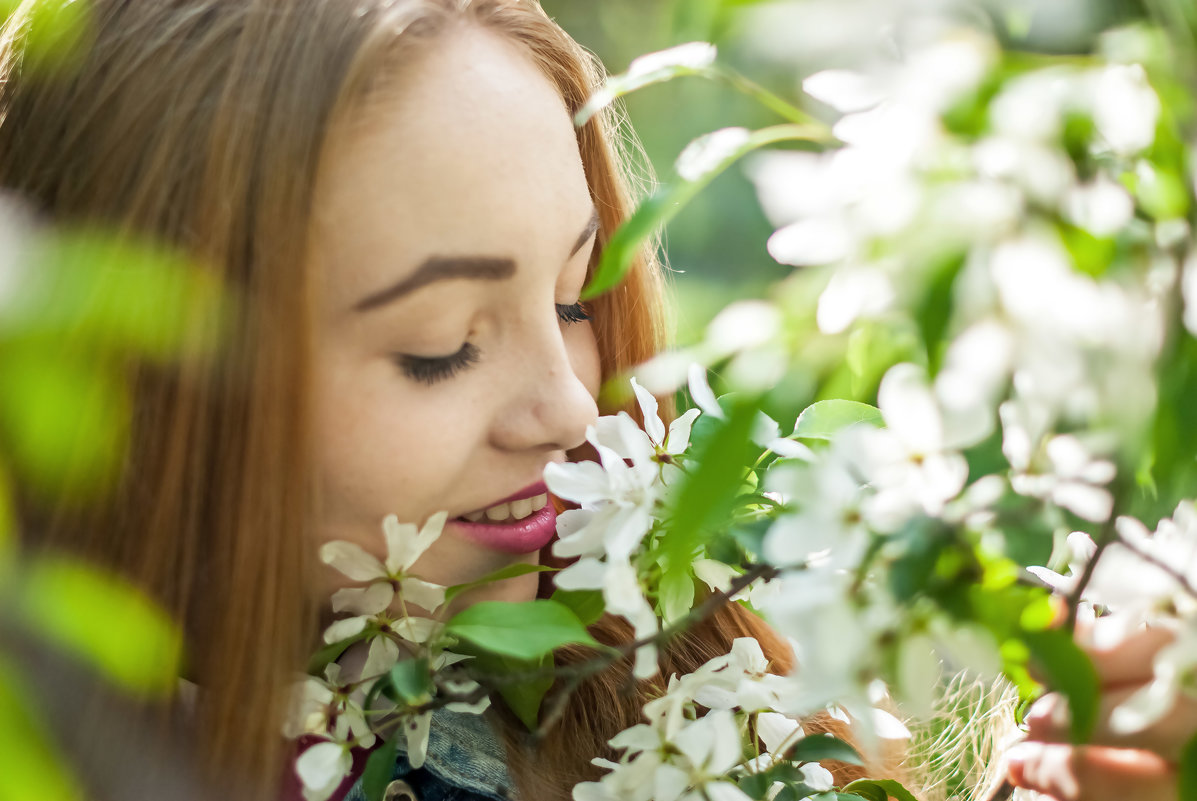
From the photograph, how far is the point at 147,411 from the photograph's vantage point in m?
0.76

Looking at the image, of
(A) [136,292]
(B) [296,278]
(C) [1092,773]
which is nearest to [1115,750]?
(C) [1092,773]

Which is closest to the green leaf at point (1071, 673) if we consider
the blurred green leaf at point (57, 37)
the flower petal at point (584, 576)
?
the flower petal at point (584, 576)

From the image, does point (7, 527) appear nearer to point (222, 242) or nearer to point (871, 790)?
point (222, 242)

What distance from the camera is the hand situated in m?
0.57

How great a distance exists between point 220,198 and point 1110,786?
687 mm

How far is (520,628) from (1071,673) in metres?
0.31

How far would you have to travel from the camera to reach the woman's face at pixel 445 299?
0.73m

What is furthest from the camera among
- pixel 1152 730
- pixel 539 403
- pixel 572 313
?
pixel 572 313

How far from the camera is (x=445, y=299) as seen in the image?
73 centimetres

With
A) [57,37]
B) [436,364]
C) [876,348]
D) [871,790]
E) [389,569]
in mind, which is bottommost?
[871,790]

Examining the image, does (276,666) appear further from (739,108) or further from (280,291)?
(739,108)

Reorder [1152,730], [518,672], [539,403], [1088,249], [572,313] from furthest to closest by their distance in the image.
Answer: [572,313]
[539,403]
[518,672]
[1152,730]
[1088,249]

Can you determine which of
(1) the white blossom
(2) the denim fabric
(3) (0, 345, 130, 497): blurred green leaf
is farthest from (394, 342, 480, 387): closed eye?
(2) the denim fabric

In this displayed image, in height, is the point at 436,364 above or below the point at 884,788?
above
